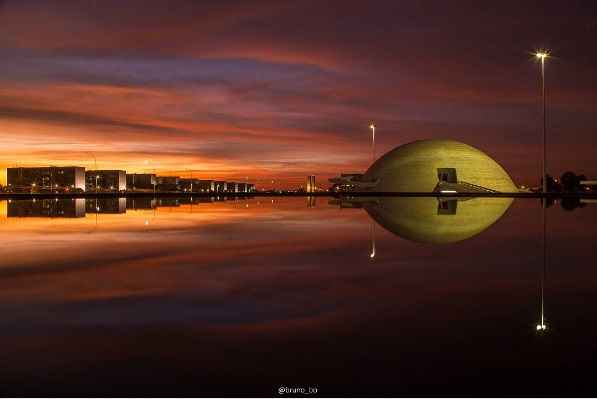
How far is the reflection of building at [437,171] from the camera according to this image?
87.4m

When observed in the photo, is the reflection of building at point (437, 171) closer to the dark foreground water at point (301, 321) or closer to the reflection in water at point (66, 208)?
the reflection in water at point (66, 208)

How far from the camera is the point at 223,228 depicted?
2323 centimetres

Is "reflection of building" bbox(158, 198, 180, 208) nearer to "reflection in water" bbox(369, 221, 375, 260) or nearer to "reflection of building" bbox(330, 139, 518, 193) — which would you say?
"reflection in water" bbox(369, 221, 375, 260)

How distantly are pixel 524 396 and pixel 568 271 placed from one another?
24.5 feet

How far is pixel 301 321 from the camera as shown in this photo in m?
7.02

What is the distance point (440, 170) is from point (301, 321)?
84.3 metres

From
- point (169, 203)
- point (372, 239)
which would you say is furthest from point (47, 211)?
point (372, 239)

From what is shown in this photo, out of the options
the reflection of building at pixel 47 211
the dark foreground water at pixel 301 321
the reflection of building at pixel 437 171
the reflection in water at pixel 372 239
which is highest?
the reflection of building at pixel 437 171

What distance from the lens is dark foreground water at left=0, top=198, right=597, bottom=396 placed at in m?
4.90

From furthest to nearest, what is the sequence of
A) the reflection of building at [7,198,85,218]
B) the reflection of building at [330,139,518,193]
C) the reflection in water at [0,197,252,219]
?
the reflection of building at [330,139,518,193] < the reflection in water at [0,197,252,219] < the reflection of building at [7,198,85,218]

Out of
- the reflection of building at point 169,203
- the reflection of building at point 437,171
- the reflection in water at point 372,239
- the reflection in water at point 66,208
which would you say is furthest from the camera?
the reflection of building at point 437,171

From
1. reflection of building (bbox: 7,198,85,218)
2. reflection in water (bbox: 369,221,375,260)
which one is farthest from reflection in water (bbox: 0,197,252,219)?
reflection in water (bbox: 369,221,375,260)

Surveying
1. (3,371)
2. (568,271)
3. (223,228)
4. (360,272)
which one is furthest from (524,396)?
(223,228)

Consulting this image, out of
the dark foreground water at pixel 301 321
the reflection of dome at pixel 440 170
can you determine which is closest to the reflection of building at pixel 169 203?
the reflection of dome at pixel 440 170
